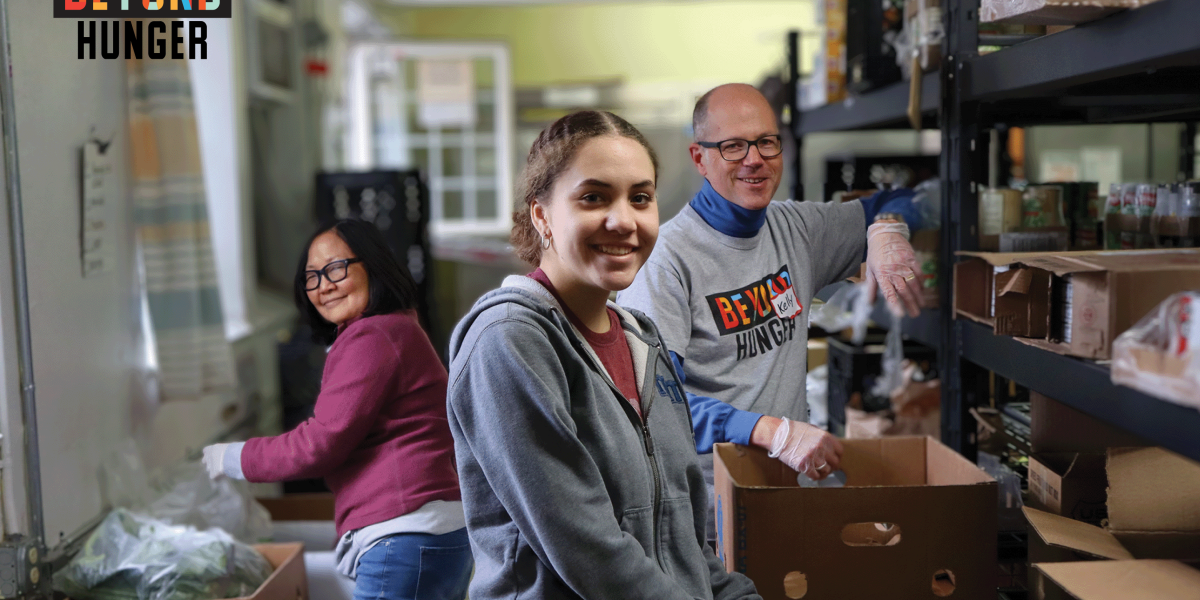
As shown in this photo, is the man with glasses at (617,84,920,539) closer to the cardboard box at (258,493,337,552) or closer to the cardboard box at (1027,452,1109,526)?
the cardboard box at (1027,452,1109,526)

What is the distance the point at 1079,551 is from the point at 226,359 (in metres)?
2.41

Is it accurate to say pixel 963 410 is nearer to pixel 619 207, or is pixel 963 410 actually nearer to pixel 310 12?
pixel 619 207

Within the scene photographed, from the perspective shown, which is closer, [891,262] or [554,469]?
[554,469]

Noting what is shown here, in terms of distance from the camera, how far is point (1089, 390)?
125cm

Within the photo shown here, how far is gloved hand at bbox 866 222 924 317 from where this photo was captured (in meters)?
1.63

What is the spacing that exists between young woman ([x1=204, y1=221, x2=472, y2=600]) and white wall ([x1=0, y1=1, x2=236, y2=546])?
75cm

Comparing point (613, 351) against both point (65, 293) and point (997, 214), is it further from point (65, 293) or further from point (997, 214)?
point (65, 293)

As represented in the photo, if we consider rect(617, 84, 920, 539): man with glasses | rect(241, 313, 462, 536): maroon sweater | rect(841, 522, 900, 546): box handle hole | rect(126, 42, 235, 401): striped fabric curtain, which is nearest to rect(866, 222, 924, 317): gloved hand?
rect(617, 84, 920, 539): man with glasses

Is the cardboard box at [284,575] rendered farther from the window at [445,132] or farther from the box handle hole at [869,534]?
the window at [445,132]

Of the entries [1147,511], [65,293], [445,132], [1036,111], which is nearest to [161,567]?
[65,293]

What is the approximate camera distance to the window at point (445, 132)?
6.80 m

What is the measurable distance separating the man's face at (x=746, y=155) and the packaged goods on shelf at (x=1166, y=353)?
1.89 feet

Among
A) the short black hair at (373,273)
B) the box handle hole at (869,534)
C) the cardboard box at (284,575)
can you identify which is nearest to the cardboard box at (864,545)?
the box handle hole at (869,534)

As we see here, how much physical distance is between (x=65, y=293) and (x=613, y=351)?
5.09ft
